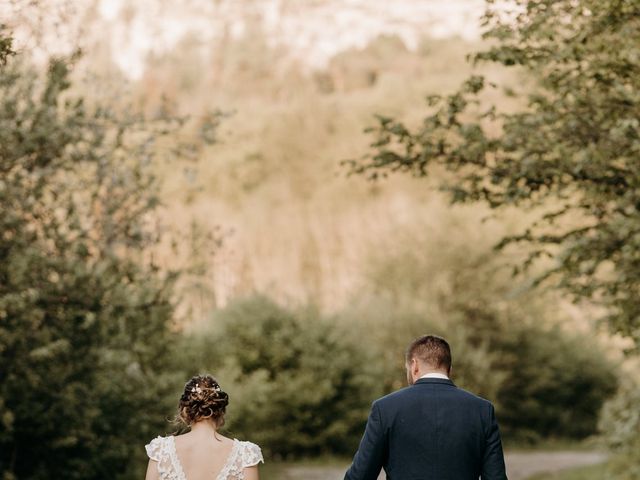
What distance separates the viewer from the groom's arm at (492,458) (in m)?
5.43

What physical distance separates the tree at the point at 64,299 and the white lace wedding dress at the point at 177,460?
626cm

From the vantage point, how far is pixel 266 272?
46.9 meters

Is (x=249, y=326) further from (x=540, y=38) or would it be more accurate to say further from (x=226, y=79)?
(x=226, y=79)

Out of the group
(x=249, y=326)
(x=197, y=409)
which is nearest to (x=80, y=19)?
(x=197, y=409)

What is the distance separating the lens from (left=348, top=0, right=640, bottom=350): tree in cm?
1105

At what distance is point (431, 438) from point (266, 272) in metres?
41.6

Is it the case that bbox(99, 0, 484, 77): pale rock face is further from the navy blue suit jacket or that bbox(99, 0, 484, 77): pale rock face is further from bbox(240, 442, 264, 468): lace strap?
the navy blue suit jacket

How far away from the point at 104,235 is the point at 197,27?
113057 mm

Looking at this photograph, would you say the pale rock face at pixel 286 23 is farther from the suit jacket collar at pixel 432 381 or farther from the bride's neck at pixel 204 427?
the suit jacket collar at pixel 432 381

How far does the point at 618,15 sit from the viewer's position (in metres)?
10.4

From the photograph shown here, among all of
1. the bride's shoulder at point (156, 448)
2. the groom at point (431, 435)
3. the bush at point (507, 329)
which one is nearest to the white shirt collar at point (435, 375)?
the groom at point (431, 435)

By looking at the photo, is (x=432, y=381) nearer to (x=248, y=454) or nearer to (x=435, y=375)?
(x=435, y=375)

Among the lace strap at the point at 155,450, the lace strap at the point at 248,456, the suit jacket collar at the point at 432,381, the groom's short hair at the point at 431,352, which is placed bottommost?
the lace strap at the point at 248,456

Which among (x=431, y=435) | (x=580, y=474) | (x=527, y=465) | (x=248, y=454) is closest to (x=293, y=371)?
(x=527, y=465)
